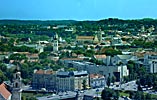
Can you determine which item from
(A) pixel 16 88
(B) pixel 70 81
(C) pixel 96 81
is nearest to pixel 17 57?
(C) pixel 96 81

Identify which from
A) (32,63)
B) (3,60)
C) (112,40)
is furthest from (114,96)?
(112,40)

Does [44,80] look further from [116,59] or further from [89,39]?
[89,39]

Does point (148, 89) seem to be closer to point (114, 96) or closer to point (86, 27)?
point (114, 96)

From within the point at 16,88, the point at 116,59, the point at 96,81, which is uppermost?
the point at 116,59

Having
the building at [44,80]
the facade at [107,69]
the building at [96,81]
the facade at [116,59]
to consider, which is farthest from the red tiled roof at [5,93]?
the facade at [116,59]

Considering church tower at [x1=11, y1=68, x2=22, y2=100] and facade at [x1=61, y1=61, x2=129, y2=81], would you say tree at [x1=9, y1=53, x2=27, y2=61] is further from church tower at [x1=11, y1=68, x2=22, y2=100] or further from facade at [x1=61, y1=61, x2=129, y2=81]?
church tower at [x1=11, y1=68, x2=22, y2=100]

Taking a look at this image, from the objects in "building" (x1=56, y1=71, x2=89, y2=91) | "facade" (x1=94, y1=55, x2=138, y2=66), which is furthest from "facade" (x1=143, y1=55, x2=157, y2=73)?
"building" (x1=56, y1=71, x2=89, y2=91)
